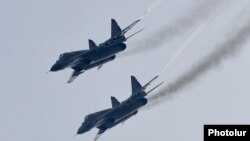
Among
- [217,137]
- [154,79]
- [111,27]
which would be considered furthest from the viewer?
[111,27]

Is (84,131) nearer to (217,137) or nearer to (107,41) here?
(107,41)

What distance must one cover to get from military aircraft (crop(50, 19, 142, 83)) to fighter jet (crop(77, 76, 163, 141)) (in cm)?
569

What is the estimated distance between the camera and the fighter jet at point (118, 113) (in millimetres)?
112125

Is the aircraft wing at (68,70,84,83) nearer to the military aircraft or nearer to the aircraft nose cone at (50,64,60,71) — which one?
the military aircraft

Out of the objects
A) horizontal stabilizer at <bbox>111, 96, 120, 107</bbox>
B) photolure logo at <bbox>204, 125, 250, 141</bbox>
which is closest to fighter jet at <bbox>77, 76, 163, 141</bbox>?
horizontal stabilizer at <bbox>111, 96, 120, 107</bbox>

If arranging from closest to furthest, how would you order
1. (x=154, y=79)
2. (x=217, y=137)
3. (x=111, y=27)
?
(x=217, y=137)
(x=154, y=79)
(x=111, y=27)

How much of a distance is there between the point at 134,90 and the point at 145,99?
411cm

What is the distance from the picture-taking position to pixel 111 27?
385ft

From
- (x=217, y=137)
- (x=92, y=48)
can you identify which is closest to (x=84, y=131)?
(x=92, y=48)

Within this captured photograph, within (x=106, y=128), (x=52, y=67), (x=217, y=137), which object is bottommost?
(x=217, y=137)

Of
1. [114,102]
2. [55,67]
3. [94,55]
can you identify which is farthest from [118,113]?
[55,67]

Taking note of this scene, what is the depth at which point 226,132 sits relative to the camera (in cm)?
8444

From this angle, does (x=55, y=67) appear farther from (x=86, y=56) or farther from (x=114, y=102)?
(x=114, y=102)

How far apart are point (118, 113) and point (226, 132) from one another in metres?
30.7
